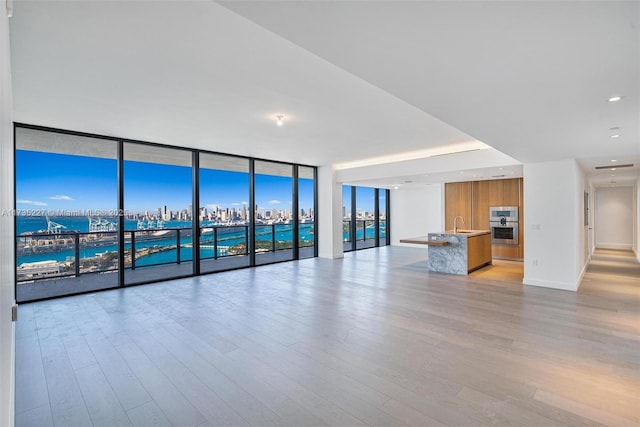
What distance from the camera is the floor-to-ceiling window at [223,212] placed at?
744cm

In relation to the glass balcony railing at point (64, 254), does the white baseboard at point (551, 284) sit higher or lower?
lower

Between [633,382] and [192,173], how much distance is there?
706 cm

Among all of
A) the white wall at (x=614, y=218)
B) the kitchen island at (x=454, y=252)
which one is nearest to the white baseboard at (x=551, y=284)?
the kitchen island at (x=454, y=252)

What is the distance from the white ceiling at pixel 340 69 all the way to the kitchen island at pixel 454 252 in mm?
2345

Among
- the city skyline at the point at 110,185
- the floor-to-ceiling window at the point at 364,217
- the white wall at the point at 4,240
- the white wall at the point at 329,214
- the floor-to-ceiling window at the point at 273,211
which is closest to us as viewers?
the white wall at the point at 4,240

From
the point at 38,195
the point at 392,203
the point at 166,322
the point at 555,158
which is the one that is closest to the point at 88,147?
the point at 38,195

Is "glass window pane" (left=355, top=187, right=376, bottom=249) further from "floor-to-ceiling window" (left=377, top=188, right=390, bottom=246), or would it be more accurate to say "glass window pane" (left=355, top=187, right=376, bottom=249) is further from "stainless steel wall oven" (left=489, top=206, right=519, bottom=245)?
"stainless steel wall oven" (left=489, top=206, right=519, bottom=245)

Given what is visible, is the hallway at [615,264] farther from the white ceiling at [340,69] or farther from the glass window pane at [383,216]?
the glass window pane at [383,216]

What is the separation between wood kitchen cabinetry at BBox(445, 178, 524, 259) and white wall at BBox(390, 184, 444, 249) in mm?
1870

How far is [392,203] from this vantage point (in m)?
12.9

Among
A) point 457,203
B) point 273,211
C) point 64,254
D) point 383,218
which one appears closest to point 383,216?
point 383,218

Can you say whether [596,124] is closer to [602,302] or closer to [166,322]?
[602,302]

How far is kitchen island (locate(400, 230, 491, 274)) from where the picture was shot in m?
6.81

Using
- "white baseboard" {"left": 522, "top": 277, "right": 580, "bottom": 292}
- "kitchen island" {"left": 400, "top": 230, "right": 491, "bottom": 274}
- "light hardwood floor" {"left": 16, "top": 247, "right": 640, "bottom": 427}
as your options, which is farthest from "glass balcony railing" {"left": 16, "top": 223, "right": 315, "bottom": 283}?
"white baseboard" {"left": 522, "top": 277, "right": 580, "bottom": 292}
